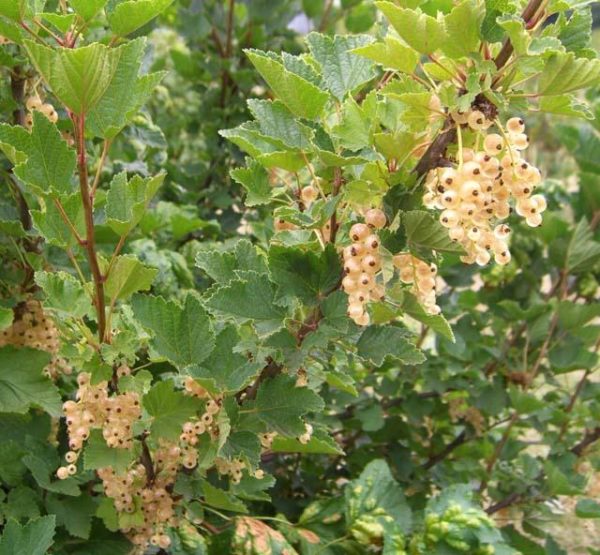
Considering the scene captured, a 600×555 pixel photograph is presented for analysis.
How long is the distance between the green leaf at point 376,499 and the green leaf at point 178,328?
471 millimetres

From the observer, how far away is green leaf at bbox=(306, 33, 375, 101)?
0.73 meters

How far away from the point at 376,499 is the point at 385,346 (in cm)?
50

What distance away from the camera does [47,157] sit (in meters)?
0.71

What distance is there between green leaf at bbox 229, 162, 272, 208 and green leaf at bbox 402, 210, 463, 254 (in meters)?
0.16

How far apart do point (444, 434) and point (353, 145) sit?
3.88 feet

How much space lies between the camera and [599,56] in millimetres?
716

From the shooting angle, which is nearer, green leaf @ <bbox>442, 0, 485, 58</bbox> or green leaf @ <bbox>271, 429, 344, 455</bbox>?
green leaf @ <bbox>442, 0, 485, 58</bbox>

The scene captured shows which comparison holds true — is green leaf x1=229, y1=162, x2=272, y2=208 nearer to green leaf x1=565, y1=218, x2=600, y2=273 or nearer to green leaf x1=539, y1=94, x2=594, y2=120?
green leaf x1=539, y1=94, x2=594, y2=120

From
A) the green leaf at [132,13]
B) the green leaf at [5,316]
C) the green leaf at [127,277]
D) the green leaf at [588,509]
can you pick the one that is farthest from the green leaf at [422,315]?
the green leaf at [588,509]

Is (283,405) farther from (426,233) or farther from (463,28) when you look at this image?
(463,28)

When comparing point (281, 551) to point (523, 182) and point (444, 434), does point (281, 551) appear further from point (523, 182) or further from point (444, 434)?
point (444, 434)

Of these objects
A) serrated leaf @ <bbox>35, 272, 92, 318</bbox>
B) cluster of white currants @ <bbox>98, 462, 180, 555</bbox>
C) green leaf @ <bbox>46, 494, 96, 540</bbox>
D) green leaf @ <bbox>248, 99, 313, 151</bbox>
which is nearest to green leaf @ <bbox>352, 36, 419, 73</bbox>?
green leaf @ <bbox>248, 99, 313, 151</bbox>

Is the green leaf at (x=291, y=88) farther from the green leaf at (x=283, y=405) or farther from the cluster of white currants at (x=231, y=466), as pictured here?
the cluster of white currants at (x=231, y=466)

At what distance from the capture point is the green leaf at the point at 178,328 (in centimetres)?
76
